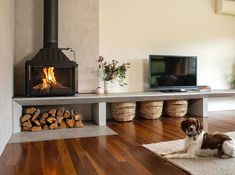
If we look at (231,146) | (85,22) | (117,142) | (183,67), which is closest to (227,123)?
(183,67)

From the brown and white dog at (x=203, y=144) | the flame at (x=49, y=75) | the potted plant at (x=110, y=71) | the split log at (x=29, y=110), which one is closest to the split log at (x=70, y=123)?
the split log at (x=29, y=110)

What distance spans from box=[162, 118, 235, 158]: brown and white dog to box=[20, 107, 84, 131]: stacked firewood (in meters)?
1.91

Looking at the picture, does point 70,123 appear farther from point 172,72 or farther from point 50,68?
point 172,72

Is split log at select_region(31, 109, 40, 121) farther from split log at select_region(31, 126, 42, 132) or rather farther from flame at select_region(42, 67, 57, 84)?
flame at select_region(42, 67, 57, 84)

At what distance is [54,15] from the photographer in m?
4.00

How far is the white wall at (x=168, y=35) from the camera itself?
479 centimetres

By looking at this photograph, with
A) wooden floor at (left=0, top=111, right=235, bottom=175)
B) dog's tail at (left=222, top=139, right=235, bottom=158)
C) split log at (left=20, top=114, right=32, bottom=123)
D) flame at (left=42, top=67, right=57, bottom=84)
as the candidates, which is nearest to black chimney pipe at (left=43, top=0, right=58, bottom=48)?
flame at (left=42, top=67, right=57, bottom=84)

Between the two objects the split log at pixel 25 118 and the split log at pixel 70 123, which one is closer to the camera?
the split log at pixel 25 118

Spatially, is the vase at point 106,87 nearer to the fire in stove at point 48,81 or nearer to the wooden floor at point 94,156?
the fire in stove at point 48,81

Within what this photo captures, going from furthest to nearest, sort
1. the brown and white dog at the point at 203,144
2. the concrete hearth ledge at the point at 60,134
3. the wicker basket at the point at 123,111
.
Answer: the wicker basket at the point at 123,111 < the concrete hearth ledge at the point at 60,134 < the brown and white dog at the point at 203,144

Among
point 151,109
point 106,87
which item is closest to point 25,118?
point 106,87

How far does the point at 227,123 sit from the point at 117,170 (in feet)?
9.14

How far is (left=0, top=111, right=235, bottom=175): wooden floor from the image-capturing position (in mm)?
2244

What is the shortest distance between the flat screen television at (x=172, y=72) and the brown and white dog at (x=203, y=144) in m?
2.35
